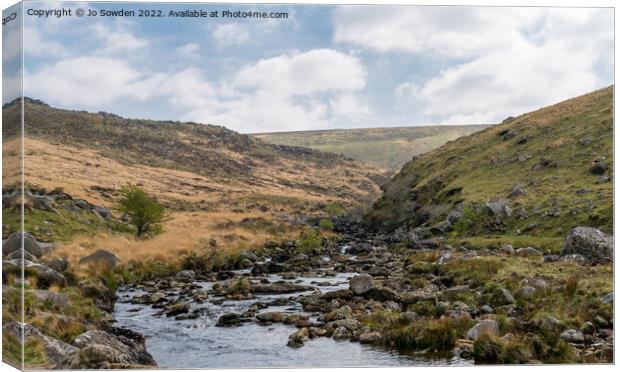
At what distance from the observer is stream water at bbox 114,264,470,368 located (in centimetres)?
1545

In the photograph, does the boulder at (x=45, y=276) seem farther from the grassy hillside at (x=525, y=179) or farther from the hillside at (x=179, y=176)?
the grassy hillside at (x=525, y=179)

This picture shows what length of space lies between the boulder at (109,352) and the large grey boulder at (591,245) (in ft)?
58.3

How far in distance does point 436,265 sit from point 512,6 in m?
16.7

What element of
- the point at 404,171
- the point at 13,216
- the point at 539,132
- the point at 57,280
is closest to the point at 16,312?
the point at 13,216

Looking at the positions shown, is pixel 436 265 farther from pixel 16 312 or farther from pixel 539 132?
pixel 539 132

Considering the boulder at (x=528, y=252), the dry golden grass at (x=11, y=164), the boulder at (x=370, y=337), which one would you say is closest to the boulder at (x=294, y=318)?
the boulder at (x=370, y=337)

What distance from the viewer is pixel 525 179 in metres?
50.4

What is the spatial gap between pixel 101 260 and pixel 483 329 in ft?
52.7

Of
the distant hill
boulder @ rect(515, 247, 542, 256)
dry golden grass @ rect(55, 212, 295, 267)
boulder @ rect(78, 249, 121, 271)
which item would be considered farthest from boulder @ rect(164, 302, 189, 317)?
the distant hill

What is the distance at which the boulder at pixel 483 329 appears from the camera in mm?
16547

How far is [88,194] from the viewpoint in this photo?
5319 centimetres

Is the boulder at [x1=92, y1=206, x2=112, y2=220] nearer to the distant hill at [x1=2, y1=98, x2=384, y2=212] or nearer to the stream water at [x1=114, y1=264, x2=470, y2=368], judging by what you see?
the distant hill at [x1=2, y1=98, x2=384, y2=212]

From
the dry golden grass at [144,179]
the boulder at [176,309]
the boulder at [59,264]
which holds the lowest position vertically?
the boulder at [176,309]

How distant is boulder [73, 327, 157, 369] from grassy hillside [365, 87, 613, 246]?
2253cm
